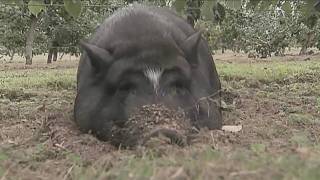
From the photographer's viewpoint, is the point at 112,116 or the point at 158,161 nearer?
the point at 158,161

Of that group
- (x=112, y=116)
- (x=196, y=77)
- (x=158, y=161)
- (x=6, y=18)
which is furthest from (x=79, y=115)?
(x=6, y=18)

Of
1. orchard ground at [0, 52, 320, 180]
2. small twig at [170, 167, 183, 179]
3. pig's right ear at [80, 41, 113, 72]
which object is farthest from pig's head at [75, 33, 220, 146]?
small twig at [170, 167, 183, 179]

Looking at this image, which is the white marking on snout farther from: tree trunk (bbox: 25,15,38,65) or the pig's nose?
tree trunk (bbox: 25,15,38,65)

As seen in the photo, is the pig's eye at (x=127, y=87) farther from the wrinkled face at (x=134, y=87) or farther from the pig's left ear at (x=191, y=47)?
the pig's left ear at (x=191, y=47)

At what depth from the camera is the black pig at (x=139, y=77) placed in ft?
14.6

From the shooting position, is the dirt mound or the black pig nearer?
the dirt mound

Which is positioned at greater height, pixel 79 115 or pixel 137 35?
pixel 137 35

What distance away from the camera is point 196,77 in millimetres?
5219

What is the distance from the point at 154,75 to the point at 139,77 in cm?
12

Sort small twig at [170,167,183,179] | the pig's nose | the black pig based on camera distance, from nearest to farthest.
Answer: small twig at [170,167,183,179], the pig's nose, the black pig

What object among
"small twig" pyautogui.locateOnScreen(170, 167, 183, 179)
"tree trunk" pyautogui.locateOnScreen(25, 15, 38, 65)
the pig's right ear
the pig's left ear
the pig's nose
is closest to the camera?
"small twig" pyautogui.locateOnScreen(170, 167, 183, 179)

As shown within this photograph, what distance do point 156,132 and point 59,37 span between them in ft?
82.5

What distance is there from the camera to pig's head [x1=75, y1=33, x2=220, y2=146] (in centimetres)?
443

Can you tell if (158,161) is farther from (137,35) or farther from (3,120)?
(3,120)
